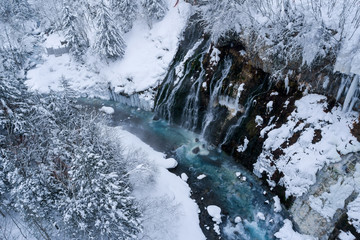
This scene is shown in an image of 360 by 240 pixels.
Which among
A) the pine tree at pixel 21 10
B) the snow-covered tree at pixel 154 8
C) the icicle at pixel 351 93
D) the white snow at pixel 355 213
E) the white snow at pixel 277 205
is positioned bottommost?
the white snow at pixel 277 205

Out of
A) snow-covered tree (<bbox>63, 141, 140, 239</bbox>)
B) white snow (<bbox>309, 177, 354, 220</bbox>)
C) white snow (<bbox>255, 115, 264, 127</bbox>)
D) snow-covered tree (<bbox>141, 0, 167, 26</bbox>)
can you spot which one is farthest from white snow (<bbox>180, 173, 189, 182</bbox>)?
snow-covered tree (<bbox>141, 0, 167, 26</bbox>)

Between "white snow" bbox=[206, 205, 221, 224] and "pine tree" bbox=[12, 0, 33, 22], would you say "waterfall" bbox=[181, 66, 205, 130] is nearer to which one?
"white snow" bbox=[206, 205, 221, 224]

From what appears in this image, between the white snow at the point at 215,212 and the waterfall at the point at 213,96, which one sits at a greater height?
the waterfall at the point at 213,96

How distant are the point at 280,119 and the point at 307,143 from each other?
2.19 meters

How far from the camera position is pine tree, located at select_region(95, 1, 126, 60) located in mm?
22281

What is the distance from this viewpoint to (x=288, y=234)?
35.2 feet

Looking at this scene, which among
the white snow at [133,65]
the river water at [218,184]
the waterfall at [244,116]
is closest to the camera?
the river water at [218,184]

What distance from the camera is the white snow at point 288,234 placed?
1044 cm

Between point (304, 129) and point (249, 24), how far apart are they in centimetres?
780

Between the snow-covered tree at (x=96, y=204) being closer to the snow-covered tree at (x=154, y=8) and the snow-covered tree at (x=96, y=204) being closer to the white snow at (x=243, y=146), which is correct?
the white snow at (x=243, y=146)

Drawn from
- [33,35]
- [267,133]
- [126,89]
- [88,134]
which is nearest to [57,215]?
[88,134]

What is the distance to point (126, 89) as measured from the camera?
22.3 m

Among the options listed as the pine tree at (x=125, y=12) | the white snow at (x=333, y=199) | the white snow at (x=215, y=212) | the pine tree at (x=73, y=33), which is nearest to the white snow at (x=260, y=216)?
the white snow at (x=215, y=212)

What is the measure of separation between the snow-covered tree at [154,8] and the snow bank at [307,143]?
1893 centimetres
